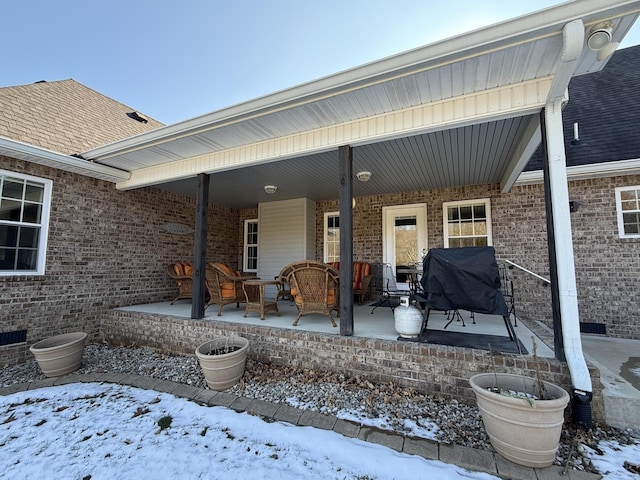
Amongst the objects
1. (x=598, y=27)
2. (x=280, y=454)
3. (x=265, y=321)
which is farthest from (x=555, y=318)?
(x=265, y=321)

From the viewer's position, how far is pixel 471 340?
326cm

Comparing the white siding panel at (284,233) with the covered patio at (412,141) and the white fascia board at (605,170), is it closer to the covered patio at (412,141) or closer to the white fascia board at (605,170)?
the covered patio at (412,141)

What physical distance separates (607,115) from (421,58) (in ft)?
19.7

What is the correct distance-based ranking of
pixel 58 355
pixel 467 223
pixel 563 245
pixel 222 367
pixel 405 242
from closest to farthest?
pixel 563 245 → pixel 222 367 → pixel 58 355 → pixel 467 223 → pixel 405 242

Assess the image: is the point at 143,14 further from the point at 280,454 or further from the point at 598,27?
the point at 280,454

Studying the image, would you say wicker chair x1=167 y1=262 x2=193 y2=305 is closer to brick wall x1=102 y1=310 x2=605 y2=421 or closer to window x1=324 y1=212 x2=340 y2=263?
brick wall x1=102 y1=310 x2=605 y2=421

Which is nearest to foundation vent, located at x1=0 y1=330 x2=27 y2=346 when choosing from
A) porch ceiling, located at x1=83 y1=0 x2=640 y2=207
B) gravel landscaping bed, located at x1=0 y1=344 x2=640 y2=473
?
gravel landscaping bed, located at x1=0 y1=344 x2=640 y2=473

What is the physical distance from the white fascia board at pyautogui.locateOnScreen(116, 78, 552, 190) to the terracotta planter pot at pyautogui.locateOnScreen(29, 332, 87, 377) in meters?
2.90

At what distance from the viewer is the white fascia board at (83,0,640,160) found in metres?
2.14

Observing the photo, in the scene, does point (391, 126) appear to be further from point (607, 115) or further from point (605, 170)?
point (607, 115)

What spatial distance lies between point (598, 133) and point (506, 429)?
6219 mm

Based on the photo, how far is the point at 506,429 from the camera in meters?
2.05

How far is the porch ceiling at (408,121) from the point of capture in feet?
7.93

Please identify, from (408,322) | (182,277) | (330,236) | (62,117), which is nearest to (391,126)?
(408,322)
